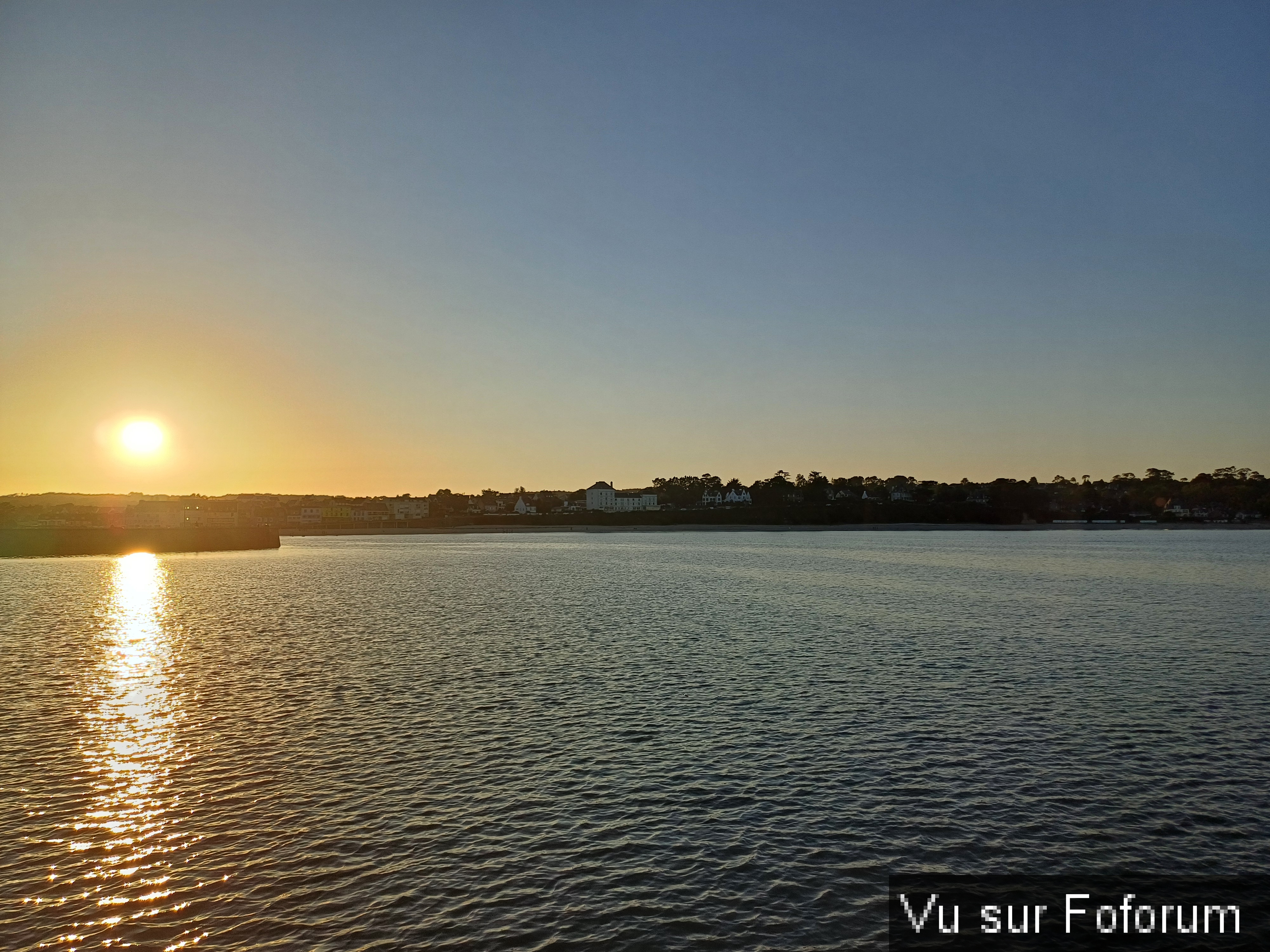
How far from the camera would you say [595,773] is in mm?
20500

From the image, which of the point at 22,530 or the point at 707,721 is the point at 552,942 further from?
the point at 22,530

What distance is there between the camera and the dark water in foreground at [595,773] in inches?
534

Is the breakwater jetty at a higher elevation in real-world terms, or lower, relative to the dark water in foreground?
higher

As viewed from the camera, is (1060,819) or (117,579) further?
(117,579)

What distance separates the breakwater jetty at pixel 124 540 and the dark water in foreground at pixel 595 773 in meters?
123

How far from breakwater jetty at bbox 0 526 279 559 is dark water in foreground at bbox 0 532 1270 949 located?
123 metres

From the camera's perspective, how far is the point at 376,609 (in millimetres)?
59094

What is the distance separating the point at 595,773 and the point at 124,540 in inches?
6871

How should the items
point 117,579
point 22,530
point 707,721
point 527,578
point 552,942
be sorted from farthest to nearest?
1. point 22,530
2. point 117,579
3. point 527,578
4. point 707,721
5. point 552,942

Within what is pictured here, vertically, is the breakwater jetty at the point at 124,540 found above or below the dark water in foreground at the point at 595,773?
above

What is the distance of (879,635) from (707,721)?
Result: 21.3m

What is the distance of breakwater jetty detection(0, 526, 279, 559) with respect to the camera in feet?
488

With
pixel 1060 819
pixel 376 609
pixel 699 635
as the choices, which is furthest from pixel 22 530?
pixel 1060 819

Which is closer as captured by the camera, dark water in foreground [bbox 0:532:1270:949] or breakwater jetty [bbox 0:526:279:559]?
dark water in foreground [bbox 0:532:1270:949]
